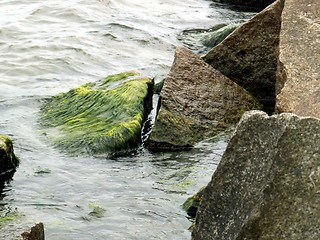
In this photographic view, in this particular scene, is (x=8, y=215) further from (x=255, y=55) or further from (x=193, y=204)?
(x=255, y=55)

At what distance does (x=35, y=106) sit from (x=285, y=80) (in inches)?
164

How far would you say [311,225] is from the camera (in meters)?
4.46

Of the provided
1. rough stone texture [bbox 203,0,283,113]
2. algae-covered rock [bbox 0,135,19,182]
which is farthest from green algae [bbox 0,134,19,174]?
rough stone texture [bbox 203,0,283,113]

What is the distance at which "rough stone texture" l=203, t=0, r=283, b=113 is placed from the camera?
915 centimetres

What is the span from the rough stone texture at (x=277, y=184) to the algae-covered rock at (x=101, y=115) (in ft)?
11.7

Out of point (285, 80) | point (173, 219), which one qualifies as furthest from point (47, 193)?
point (285, 80)

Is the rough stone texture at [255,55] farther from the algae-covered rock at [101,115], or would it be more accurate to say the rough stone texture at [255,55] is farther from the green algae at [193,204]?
the green algae at [193,204]

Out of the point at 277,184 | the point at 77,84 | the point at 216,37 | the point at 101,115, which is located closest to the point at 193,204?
the point at 277,184

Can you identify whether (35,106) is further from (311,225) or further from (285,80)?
(311,225)

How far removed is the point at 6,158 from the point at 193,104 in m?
2.49

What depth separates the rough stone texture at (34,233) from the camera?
5259mm

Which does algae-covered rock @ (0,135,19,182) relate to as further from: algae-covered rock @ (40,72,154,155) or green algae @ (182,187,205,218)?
green algae @ (182,187,205,218)

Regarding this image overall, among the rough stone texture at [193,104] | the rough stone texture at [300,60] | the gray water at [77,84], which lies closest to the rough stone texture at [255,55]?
the rough stone texture at [193,104]

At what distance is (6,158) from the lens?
738 centimetres
